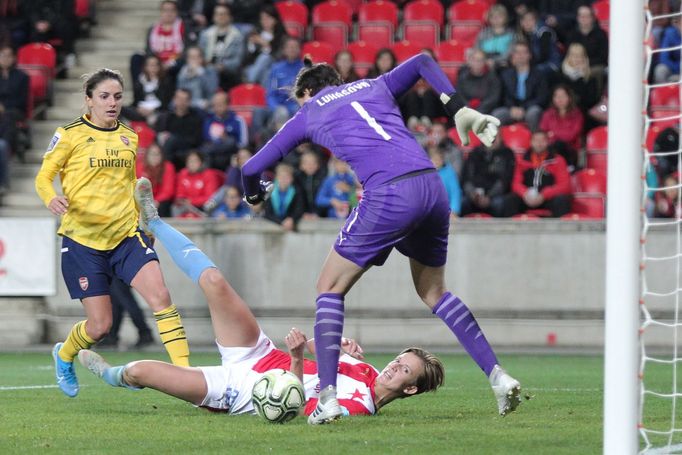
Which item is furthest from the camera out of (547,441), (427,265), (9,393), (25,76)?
(25,76)

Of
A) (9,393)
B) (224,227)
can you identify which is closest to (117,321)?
(224,227)

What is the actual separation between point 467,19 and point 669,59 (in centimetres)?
327

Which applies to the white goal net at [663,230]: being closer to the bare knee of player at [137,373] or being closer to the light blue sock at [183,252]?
the light blue sock at [183,252]

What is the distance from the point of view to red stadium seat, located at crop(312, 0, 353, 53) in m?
18.7

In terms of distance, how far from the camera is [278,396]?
7.12 metres

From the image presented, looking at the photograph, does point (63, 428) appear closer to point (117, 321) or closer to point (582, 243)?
point (117, 321)

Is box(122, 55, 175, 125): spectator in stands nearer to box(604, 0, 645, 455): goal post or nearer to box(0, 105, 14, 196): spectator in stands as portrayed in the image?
box(0, 105, 14, 196): spectator in stands

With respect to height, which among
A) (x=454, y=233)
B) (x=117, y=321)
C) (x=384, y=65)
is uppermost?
(x=384, y=65)

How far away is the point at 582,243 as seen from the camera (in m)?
14.9

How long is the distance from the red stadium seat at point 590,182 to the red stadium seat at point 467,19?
133 inches

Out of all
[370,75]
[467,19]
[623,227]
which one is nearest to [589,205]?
[370,75]

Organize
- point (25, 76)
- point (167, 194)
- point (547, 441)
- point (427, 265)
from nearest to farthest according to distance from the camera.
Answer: point (547, 441), point (427, 265), point (167, 194), point (25, 76)

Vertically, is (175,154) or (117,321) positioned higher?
(175,154)

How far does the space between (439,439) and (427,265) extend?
141 centimetres
